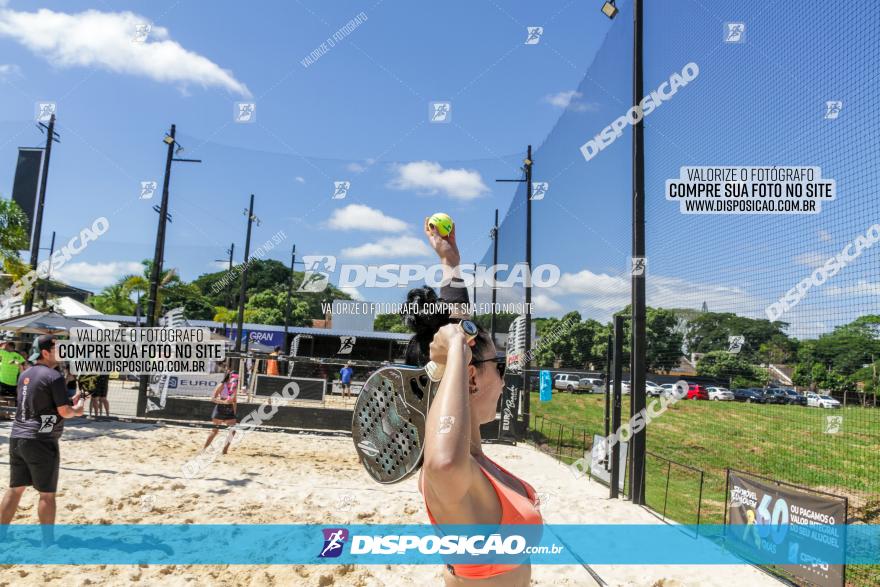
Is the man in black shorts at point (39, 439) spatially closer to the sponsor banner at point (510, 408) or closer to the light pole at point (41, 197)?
the sponsor banner at point (510, 408)

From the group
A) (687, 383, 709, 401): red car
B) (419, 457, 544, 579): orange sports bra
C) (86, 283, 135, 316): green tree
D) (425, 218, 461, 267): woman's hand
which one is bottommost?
(687, 383, 709, 401): red car

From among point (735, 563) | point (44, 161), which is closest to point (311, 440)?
point (735, 563)

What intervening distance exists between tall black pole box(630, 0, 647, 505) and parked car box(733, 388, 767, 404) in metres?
13.2

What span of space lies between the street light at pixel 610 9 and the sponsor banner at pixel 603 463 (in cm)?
692

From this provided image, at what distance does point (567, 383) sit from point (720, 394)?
1033 cm

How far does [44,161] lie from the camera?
16766mm

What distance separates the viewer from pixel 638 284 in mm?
8305

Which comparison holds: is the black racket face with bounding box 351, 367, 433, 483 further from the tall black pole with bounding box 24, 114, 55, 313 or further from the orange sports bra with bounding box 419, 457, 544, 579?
the tall black pole with bounding box 24, 114, 55, 313

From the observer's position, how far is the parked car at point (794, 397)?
15766mm

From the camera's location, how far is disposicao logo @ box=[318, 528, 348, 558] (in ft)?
17.9

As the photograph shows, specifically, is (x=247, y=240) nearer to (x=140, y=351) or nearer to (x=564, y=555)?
(x=140, y=351)

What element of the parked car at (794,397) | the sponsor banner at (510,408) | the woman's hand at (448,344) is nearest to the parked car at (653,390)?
the parked car at (794,397)

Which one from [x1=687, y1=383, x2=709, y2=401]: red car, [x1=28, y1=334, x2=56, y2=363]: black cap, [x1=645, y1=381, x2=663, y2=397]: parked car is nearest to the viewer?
[x1=28, y1=334, x2=56, y2=363]: black cap

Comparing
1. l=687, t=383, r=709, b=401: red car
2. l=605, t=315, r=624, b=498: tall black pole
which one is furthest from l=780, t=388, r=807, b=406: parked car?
l=605, t=315, r=624, b=498: tall black pole
